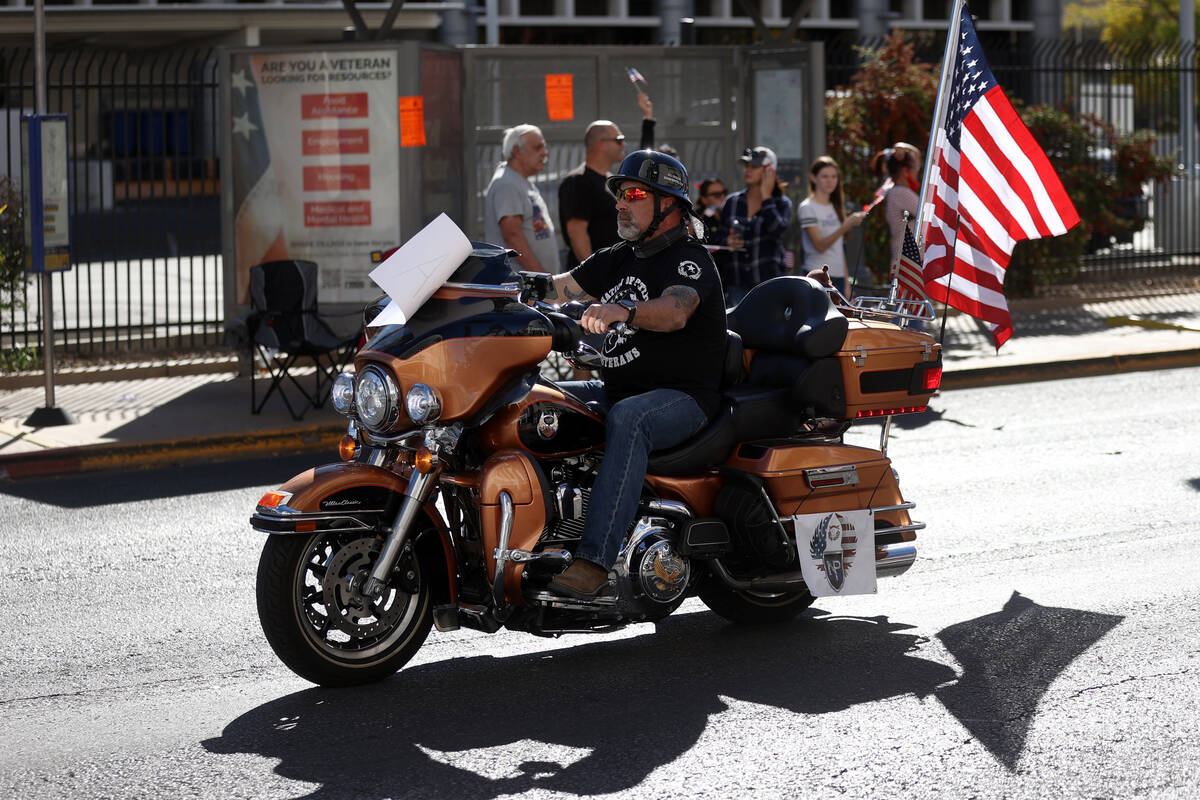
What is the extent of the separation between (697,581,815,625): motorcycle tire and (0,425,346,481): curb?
4.98m

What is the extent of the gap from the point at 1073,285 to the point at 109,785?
16476mm

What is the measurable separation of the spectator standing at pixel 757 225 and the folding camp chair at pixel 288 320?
9.18 ft

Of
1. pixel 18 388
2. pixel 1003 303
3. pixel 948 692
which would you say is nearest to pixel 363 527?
pixel 948 692

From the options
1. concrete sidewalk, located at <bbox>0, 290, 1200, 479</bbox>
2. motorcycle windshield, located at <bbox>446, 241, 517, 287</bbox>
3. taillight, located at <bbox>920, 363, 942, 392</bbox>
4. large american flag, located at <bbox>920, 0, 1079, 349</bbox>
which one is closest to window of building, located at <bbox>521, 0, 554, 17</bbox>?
concrete sidewalk, located at <bbox>0, 290, 1200, 479</bbox>

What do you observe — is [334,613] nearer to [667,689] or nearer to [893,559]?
[667,689]

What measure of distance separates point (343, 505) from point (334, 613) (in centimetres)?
37

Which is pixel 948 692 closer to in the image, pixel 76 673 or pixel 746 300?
pixel 746 300

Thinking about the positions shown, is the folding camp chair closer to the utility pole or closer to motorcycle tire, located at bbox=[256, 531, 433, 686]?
the utility pole

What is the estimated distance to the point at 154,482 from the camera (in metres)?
10.4

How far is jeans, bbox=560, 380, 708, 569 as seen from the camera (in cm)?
593

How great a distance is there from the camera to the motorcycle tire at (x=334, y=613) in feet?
18.7

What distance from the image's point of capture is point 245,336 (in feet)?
40.5

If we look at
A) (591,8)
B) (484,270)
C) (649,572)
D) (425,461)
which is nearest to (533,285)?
(484,270)

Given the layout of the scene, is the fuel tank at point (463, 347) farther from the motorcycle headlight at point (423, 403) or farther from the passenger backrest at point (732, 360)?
→ the passenger backrest at point (732, 360)
